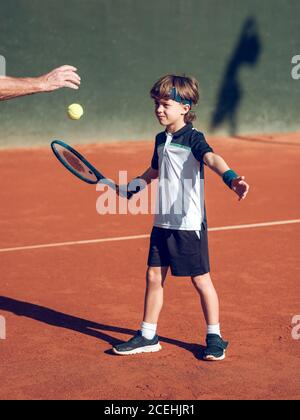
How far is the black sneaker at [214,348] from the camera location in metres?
5.16

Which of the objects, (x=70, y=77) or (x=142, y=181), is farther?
(x=142, y=181)

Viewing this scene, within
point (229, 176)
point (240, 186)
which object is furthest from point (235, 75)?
point (240, 186)

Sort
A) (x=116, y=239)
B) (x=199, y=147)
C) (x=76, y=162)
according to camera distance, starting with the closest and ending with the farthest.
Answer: (x=199, y=147), (x=76, y=162), (x=116, y=239)

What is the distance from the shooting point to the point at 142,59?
1578 centimetres

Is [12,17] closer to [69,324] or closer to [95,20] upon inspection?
[95,20]

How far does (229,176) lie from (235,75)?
40.0 ft

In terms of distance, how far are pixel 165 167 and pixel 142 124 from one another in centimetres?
1090

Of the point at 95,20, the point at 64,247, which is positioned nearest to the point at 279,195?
the point at 64,247

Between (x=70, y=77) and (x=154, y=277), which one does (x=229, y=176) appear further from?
(x=70, y=77)

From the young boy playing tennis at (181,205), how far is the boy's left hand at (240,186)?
1.56 feet

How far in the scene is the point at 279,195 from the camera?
10.7 m

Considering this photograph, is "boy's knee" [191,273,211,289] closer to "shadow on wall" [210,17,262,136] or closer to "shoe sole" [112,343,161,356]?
"shoe sole" [112,343,161,356]

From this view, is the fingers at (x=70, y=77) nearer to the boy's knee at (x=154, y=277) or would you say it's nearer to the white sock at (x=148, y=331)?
the boy's knee at (x=154, y=277)

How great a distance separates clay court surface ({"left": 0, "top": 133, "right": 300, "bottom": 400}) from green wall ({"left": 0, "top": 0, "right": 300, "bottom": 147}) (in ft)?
14.1
